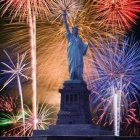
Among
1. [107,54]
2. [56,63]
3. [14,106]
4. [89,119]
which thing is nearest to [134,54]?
[107,54]

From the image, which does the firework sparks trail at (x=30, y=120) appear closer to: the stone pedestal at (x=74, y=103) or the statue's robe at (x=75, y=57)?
the stone pedestal at (x=74, y=103)

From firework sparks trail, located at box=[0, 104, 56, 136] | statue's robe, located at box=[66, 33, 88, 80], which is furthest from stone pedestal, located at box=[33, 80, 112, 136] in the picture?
firework sparks trail, located at box=[0, 104, 56, 136]

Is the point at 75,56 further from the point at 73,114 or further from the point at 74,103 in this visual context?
the point at 73,114

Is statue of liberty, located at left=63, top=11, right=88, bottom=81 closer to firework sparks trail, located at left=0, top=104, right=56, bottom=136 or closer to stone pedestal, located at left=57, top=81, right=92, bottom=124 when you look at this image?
stone pedestal, located at left=57, top=81, right=92, bottom=124

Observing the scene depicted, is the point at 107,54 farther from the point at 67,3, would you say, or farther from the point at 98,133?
the point at 98,133

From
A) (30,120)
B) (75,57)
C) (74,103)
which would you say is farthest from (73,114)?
(30,120)

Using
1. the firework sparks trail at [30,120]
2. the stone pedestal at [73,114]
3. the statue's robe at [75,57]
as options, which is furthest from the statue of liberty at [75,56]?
the firework sparks trail at [30,120]

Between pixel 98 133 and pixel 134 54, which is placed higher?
pixel 134 54
